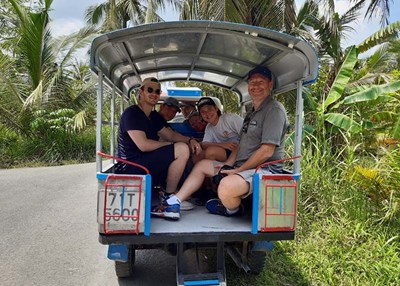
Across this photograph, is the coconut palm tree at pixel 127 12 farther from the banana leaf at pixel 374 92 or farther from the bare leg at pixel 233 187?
the bare leg at pixel 233 187

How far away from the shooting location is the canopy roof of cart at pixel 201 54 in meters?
3.09

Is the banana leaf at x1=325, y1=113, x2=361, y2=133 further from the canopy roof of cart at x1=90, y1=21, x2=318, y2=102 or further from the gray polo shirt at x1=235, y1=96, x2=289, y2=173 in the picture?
the gray polo shirt at x1=235, y1=96, x2=289, y2=173

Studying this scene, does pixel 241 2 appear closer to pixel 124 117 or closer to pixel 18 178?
pixel 124 117

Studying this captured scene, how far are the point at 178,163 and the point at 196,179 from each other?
276 millimetres

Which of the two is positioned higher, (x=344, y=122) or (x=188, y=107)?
(x=188, y=107)

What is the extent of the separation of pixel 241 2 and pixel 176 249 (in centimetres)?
602

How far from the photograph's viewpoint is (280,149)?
11.6 ft

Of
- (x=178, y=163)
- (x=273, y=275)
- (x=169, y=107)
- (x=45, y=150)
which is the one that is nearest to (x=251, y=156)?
(x=178, y=163)

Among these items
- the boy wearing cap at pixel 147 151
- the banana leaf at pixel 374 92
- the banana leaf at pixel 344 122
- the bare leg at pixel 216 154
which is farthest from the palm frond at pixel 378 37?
A: the boy wearing cap at pixel 147 151

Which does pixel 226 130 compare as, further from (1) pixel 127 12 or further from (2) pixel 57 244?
(1) pixel 127 12

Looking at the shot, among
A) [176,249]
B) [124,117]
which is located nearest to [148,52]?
[124,117]

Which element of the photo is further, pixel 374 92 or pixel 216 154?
pixel 374 92

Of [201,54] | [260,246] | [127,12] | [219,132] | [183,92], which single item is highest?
[127,12]

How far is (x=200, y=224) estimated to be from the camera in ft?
10.4
